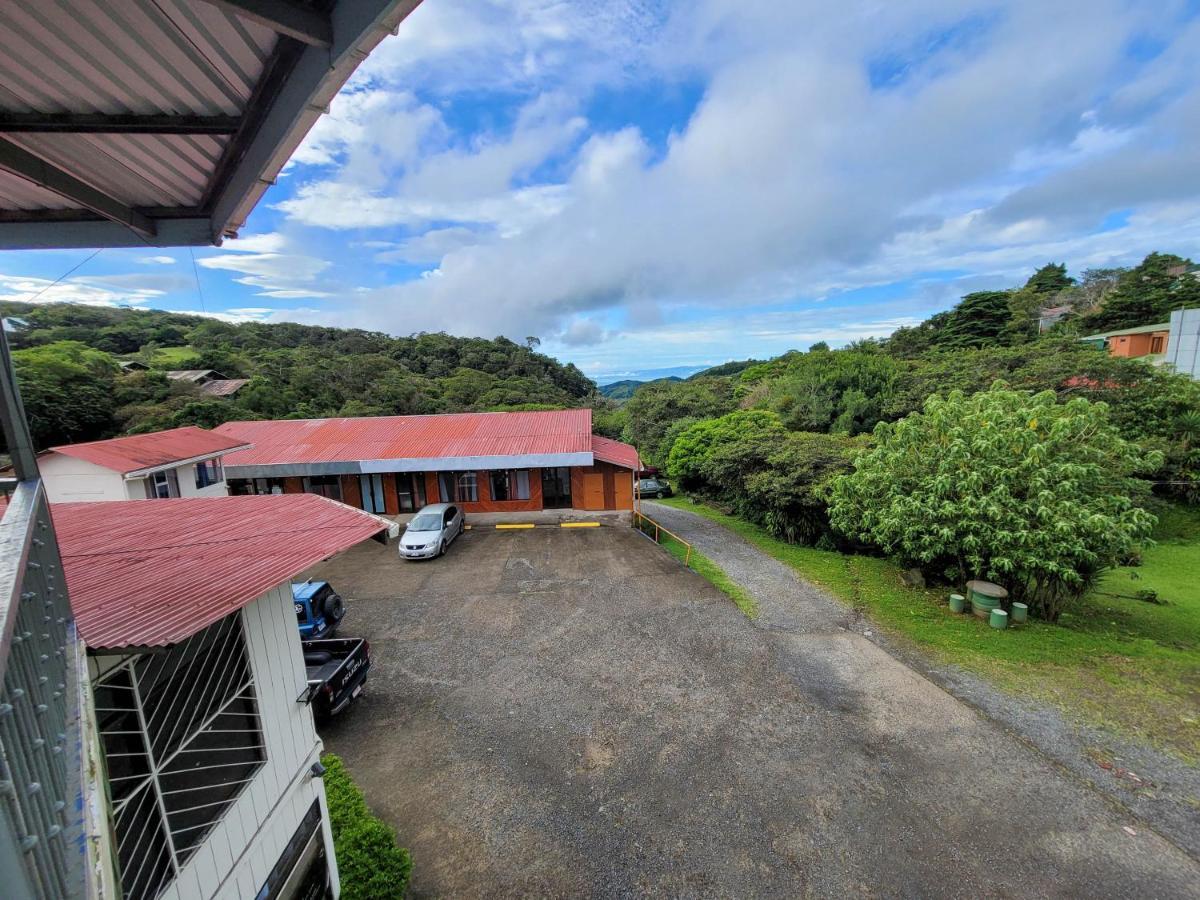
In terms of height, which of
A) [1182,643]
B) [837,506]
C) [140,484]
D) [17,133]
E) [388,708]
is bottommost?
[1182,643]

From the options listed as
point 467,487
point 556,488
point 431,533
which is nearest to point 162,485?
point 431,533

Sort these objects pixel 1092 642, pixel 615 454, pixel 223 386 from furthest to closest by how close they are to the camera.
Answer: pixel 223 386
pixel 615 454
pixel 1092 642

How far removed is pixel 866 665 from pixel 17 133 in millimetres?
11456

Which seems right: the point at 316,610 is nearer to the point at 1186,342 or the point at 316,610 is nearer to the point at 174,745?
the point at 174,745

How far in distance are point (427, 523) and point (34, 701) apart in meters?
14.1

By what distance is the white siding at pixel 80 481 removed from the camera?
13.1 m

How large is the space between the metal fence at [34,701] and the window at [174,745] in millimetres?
1331

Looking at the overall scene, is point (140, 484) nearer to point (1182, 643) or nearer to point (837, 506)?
point (837, 506)

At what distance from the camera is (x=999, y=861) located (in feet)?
17.7

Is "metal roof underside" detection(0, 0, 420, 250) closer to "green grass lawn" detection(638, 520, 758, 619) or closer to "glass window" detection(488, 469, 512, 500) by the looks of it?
"green grass lawn" detection(638, 520, 758, 619)

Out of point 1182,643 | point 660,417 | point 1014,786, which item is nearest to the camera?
point 1014,786

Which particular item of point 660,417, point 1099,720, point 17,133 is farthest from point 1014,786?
point 660,417

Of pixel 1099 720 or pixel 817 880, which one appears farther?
pixel 1099 720

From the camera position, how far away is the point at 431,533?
14.5m
